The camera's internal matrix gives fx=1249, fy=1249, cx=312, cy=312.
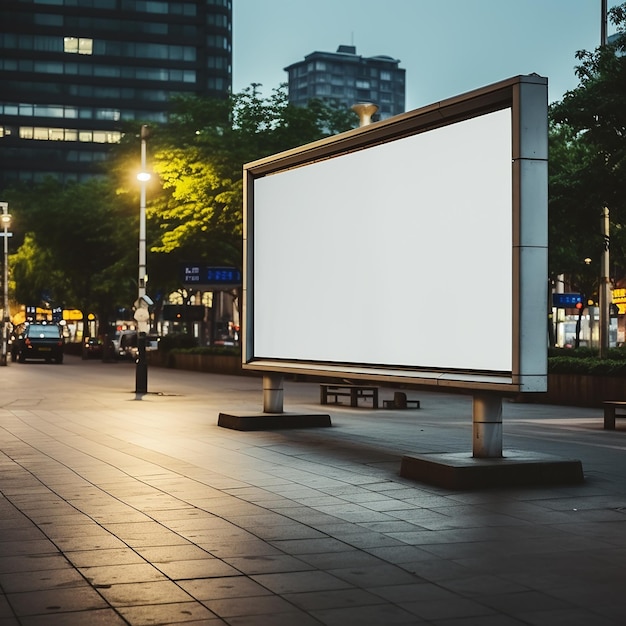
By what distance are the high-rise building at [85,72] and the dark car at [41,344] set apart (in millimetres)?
83426

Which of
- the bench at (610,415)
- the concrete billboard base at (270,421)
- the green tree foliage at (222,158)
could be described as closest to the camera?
the concrete billboard base at (270,421)

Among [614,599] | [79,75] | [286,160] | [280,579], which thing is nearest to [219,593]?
[280,579]

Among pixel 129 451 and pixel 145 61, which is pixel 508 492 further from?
pixel 145 61

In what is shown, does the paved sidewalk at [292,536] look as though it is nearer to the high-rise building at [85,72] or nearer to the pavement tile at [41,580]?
the pavement tile at [41,580]

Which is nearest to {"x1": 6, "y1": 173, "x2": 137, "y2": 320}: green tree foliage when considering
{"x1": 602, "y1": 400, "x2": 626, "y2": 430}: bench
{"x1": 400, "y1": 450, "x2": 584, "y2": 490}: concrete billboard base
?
{"x1": 602, "y1": 400, "x2": 626, "y2": 430}: bench

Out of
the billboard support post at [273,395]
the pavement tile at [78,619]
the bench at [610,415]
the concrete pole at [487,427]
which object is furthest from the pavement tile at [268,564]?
the bench at [610,415]

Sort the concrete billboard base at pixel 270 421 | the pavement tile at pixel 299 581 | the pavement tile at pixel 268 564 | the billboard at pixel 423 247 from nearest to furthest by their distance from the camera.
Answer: the pavement tile at pixel 299 581 → the pavement tile at pixel 268 564 → the billboard at pixel 423 247 → the concrete billboard base at pixel 270 421

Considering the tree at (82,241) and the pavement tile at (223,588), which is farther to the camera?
the tree at (82,241)

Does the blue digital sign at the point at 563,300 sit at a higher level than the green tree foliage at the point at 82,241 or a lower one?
lower

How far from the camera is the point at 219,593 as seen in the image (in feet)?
22.1

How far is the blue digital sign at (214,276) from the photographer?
143ft

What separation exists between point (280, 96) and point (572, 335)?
43.6m

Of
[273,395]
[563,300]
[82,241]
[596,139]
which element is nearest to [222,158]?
[563,300]

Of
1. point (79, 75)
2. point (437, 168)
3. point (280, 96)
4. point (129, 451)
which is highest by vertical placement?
point (79, 75)
